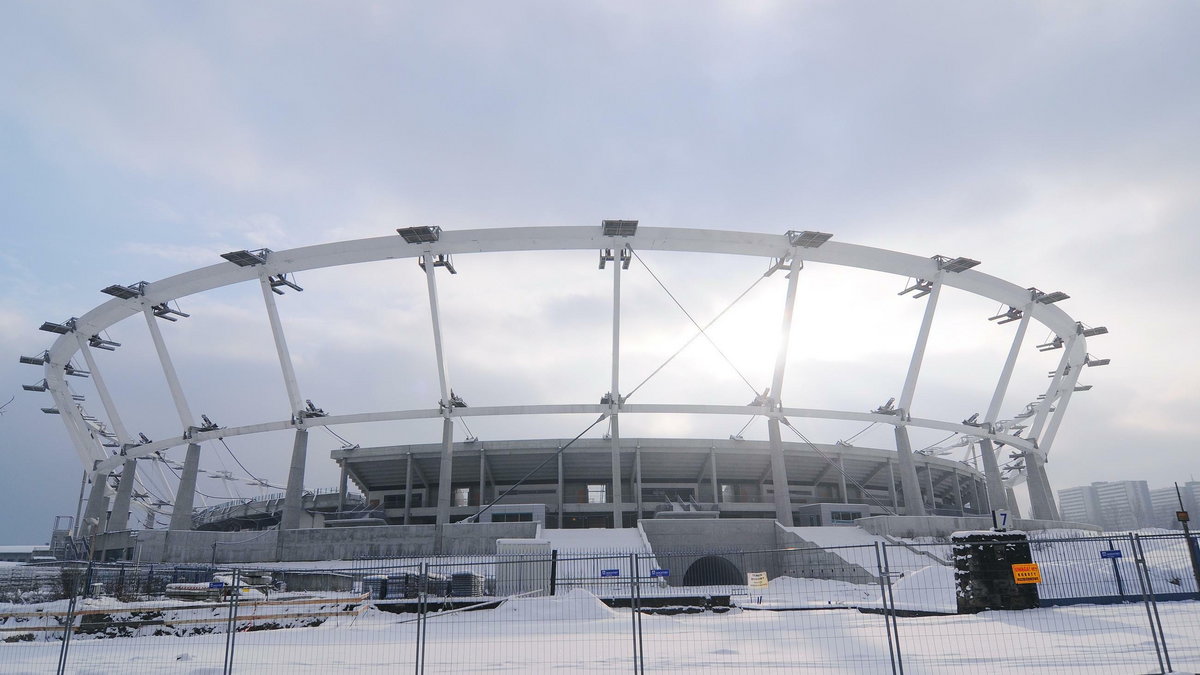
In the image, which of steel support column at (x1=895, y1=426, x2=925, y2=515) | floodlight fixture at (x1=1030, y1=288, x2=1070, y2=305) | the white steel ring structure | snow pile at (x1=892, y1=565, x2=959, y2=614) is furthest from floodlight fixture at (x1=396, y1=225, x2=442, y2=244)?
floodlight fixture at (x1=1030, y1=288, x2=1070, y2=305)

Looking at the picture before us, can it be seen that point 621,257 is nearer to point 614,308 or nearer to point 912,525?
point 614,308

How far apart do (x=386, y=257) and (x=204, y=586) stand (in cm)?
1972

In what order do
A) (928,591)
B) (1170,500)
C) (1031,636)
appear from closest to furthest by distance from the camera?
1. (1031,636)
2. (928,591)
3. (1170,500)

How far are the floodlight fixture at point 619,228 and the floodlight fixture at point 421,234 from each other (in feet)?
29.7

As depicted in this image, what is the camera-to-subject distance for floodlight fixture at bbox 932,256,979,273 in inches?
1568

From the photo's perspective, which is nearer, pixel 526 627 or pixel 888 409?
pixel 526 627

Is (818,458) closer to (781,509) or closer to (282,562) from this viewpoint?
(781,509)

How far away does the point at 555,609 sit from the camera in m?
18.1

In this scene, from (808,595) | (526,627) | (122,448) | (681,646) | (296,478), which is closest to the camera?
(681,646)

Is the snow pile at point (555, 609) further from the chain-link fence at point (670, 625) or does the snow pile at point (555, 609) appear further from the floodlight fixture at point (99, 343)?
the floodlight fixture at point (99, 343)

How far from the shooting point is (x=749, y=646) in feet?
41.8

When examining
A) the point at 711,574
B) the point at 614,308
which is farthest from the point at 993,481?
the point at 614,308

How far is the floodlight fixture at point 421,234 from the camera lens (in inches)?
1423

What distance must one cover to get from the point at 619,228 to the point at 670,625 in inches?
944
